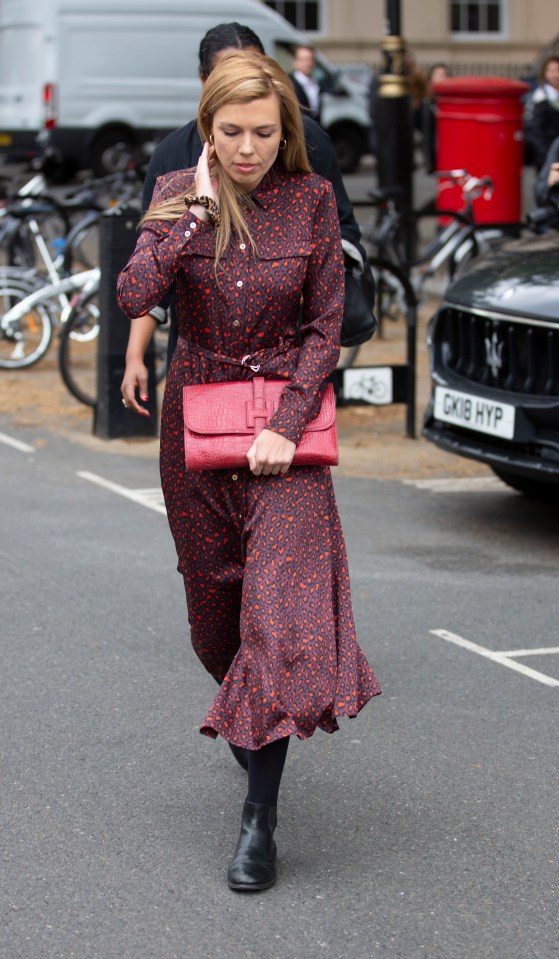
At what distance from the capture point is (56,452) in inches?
358

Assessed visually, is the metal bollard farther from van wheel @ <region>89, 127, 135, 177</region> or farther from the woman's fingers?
van wheel @ <region>89, 127, 135, 177</region>

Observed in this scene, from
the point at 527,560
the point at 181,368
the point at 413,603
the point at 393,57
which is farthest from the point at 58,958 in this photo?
the point at 393,57

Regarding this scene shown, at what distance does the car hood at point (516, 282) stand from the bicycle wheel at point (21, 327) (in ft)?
15.0

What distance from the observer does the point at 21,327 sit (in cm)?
1146

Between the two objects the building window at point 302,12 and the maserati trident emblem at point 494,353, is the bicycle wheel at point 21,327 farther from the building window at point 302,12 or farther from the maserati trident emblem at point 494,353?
the building window at point 302,12

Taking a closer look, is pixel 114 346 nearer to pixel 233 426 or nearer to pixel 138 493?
pixel 138 493

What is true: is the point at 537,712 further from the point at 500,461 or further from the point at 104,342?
the point at 104,342

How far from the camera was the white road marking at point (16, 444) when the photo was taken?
9164mm

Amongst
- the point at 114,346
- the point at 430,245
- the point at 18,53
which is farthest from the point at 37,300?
the point at 18,53

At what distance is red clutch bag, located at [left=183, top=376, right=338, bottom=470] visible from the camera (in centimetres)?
372

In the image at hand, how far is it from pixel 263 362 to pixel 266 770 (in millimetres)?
931

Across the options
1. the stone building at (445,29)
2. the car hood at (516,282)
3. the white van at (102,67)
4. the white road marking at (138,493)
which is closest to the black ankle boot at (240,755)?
the car hood at (516,282)

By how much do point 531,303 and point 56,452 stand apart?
3227 mm

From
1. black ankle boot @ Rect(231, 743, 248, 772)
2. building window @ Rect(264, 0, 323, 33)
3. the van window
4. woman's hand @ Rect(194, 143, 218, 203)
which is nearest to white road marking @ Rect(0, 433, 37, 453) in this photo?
black ankle boot @ Rect(231, 743, 248, 772)
